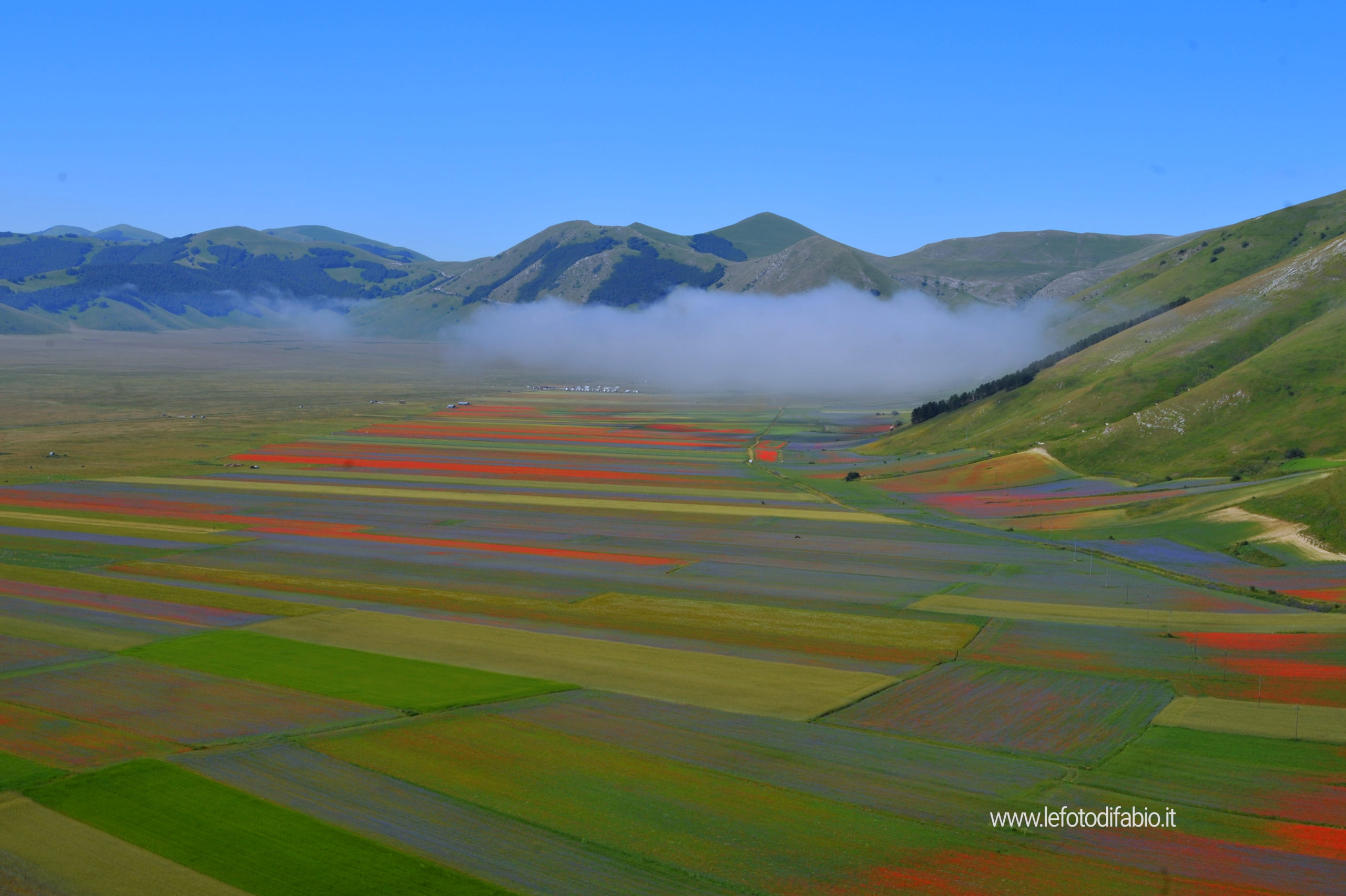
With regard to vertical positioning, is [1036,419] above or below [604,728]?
above

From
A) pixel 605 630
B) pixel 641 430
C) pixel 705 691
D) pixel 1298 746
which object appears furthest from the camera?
pixel 641 430

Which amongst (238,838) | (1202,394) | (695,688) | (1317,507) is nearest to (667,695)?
(695,688)

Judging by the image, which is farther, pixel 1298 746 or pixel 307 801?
pixel 1298 746

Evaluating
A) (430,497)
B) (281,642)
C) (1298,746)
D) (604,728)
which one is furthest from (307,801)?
(430,497)

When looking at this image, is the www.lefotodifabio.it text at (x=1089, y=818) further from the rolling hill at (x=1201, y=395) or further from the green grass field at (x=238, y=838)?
the rolling hill at (x=1201, y=395)

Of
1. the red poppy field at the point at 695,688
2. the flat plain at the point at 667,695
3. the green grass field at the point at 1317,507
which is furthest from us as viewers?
the green grass field at the point at 1317,507

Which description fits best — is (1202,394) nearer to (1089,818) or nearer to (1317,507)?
(1317,507)

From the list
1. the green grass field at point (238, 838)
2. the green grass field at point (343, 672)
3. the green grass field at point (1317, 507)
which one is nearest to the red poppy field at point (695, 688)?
the green grass field at point (238, 838)

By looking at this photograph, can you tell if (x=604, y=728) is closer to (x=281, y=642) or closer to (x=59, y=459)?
(x=281, y=642)
